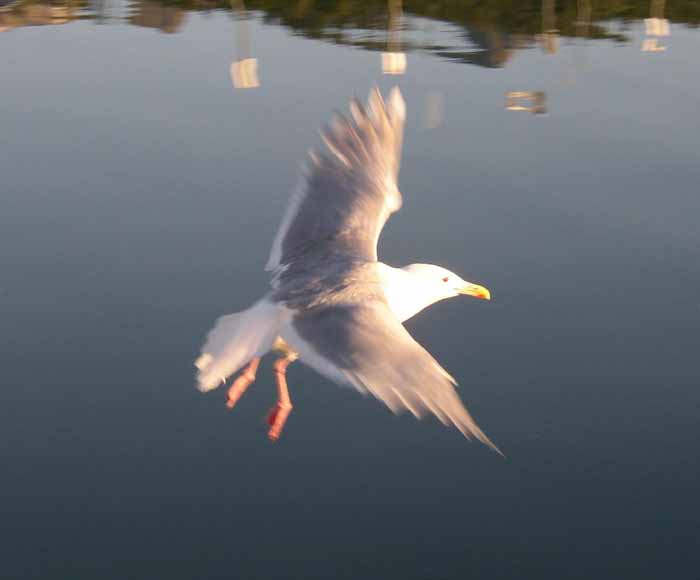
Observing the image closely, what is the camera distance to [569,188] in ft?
21.6

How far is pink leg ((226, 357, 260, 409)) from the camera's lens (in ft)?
15.9

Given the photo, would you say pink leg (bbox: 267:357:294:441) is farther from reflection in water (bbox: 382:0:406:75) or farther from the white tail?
reflection in water (bbox: 382:0:406:75)

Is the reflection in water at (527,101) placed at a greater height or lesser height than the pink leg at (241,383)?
greater

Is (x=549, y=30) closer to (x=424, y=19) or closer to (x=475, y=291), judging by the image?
(x=424, y=19)

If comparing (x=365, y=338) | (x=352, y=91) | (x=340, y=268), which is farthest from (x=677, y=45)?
(x=365, y=338)

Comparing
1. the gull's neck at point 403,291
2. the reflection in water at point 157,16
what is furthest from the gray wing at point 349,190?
the reflection in water at point 157,16

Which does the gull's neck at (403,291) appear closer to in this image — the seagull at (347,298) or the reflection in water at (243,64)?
the seagull at (347,298)

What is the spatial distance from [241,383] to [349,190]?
1.00m

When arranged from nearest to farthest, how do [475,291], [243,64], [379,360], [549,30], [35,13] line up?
[379,360] → [475,291] → [243,64] → [549,30] → [35,13]

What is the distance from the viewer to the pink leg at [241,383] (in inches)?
190

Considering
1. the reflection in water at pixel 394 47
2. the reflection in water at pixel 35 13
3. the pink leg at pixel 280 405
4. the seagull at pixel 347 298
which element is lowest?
the pink leg at pixel 280 405

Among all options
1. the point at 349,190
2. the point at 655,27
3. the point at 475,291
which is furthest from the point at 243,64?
the point at 475,291

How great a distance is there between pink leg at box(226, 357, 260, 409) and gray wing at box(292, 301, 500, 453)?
0.55m

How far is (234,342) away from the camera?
14.5 feet
